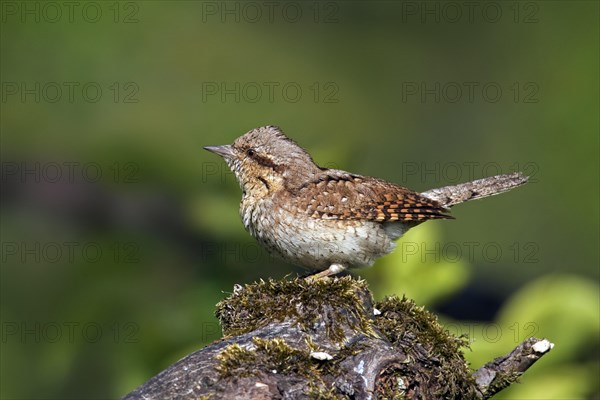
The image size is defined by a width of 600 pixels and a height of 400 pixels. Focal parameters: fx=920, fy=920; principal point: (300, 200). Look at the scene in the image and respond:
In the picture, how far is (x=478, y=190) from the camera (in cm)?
500

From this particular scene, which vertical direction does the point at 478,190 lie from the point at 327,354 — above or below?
above

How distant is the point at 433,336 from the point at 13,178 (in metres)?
6.66

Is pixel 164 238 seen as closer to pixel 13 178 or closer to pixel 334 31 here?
pixel 13 178

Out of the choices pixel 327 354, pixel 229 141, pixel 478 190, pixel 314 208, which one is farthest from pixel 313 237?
pixel 229 141

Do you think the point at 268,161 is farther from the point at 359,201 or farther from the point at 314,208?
the point at 359,201

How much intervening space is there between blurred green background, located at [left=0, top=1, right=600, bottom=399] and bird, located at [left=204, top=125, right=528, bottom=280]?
504 millimetres

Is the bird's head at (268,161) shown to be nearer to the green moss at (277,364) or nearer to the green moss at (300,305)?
the green moss at (300,305)

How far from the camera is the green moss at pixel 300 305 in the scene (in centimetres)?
341

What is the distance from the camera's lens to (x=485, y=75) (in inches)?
484

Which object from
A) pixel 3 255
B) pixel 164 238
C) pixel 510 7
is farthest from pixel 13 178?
pixel 510 7

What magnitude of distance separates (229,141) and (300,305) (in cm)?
743

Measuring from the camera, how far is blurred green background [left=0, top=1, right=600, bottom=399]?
5805 millimetres

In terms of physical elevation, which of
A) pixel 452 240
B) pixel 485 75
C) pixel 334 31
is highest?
pixel 334 31

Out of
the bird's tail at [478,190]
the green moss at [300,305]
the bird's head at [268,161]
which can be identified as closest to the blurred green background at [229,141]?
the bird's tail at [478,190]
